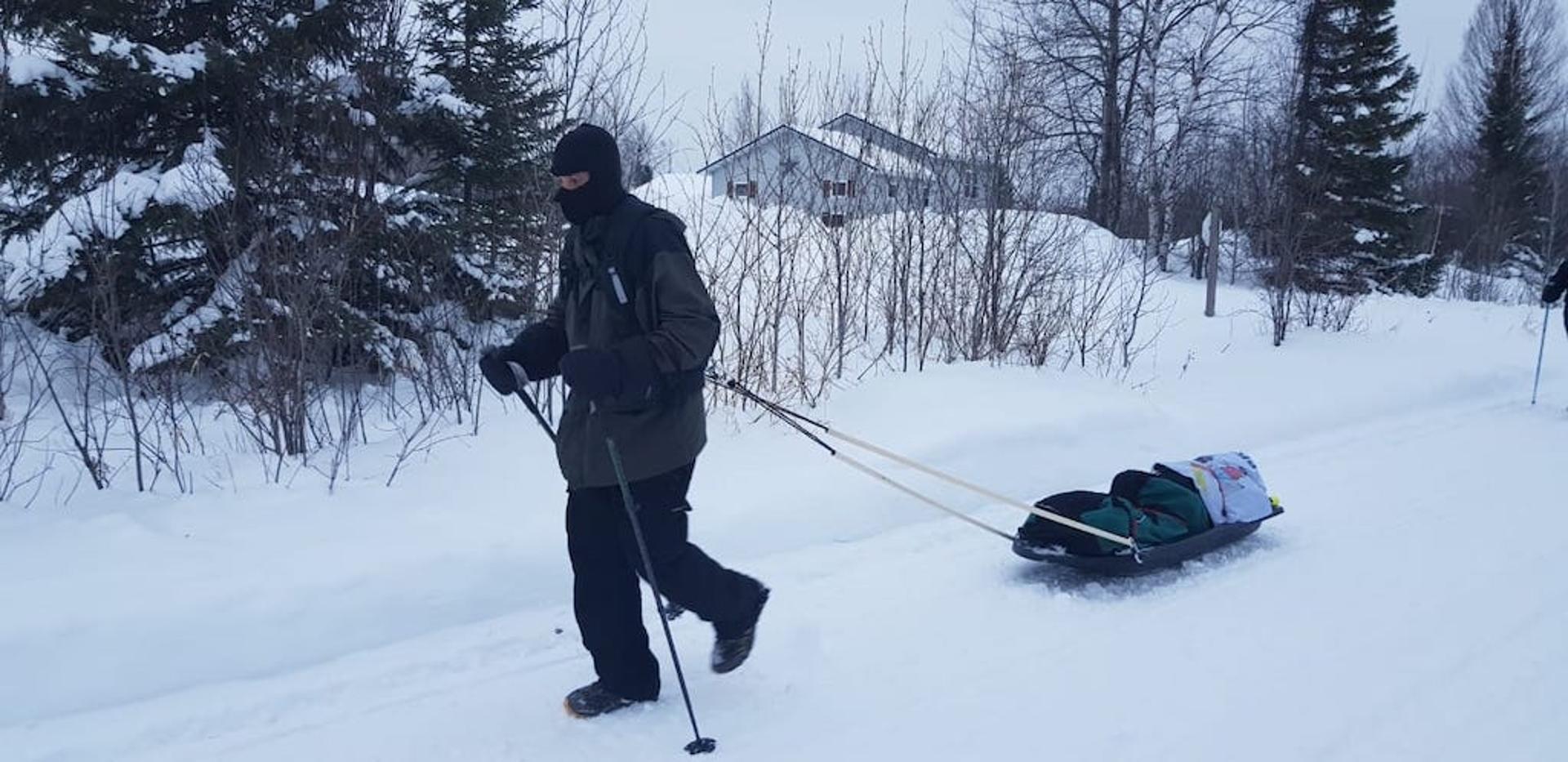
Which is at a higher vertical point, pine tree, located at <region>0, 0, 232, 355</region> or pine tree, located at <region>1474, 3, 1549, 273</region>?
pine tree, located at <region>1474, 3, 1549, 273</region>

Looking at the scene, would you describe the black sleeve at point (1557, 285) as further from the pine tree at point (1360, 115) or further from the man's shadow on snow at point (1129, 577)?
the pine tree at point (1360, 115)

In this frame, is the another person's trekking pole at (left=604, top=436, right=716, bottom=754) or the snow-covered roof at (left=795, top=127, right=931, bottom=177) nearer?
the another person's trekking pole at (left=604, top=436, right=716, bottom=754)

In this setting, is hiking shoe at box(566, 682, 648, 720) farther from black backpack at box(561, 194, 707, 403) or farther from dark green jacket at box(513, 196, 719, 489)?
black backpack at box(561, 194, 707, 403)

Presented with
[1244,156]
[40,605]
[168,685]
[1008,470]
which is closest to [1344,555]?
[1008,470]

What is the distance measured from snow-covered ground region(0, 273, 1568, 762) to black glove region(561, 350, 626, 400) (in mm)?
1143

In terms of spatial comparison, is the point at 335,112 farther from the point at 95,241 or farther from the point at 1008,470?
the point at 1008,470

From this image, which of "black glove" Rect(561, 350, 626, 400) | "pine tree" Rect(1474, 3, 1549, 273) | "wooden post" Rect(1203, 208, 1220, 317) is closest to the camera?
"black glove" Rect(561, 350, 626, 400)

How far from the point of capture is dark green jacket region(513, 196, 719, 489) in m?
2.74

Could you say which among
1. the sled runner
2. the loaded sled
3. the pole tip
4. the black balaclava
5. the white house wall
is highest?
the white house wall

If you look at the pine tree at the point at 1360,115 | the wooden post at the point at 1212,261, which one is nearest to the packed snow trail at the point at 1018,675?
the wooden post at the point at 1212,261

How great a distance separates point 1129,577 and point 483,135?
251 inches

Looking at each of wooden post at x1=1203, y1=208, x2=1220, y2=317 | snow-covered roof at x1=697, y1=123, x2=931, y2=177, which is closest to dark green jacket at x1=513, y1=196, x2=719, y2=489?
snow-covered roof at x1=697, y1=123, x2=931, y2=177

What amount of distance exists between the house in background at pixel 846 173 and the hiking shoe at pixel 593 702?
517 centimetres

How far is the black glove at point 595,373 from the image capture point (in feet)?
8.66
